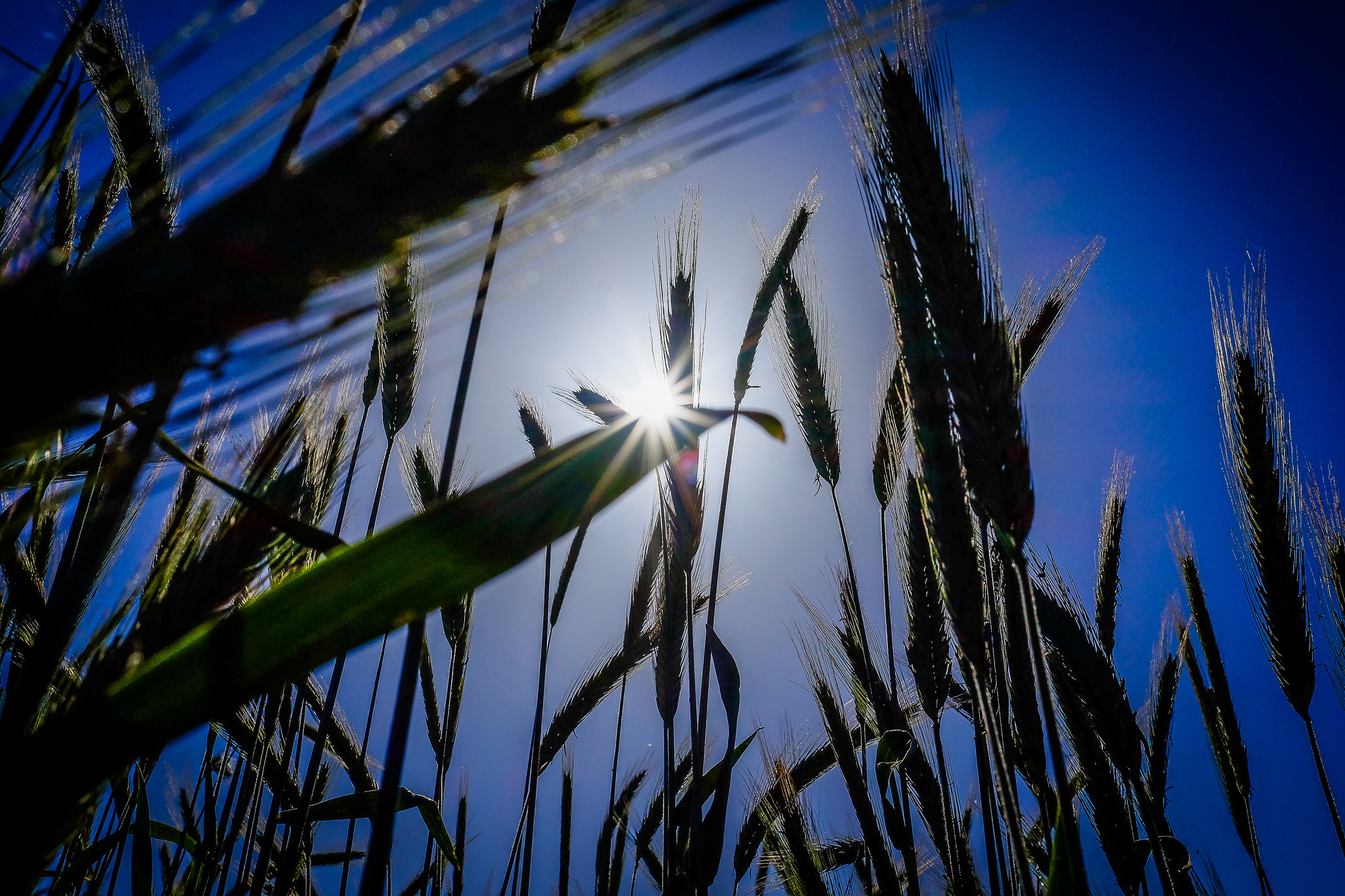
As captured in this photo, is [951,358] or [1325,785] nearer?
[951,358]

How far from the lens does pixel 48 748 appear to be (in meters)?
0.38

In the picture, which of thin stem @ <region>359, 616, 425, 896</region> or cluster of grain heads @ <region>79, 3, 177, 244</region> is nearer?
thin stem @ <region>359, 616, 425, 896</region>

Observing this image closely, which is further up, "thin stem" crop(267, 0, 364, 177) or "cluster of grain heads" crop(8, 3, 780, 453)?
"thin stem" crop(267, 0, 364, 177)

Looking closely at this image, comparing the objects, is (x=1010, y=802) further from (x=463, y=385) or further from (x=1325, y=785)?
(x=1325, y=785)

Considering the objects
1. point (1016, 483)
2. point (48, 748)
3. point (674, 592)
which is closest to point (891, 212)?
point (1016, 483)

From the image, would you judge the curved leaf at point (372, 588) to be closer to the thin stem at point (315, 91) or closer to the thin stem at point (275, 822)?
the thin stem at point (315, 91)

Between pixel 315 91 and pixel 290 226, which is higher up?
pixel 315 91

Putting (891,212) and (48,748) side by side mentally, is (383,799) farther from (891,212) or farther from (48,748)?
(891,212)

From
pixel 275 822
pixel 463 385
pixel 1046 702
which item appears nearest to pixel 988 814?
pixel 1046 702

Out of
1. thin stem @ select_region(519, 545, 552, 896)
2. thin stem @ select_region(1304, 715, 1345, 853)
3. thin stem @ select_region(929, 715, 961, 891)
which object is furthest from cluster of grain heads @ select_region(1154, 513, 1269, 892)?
thin stem @ select_region(519, 545, 552, 896)

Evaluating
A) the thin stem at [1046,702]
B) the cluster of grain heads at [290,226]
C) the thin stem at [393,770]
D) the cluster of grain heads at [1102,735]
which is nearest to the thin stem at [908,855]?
the cluster of grain heads at [1102,735]

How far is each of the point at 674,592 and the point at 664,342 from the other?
1.06 meters

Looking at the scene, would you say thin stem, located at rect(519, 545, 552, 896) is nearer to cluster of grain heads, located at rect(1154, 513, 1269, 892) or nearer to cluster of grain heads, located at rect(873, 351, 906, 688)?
cluster of grain heads, located at rect(873, 351, 906, 688)

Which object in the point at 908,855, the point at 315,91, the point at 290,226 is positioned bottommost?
the point at 908,855
